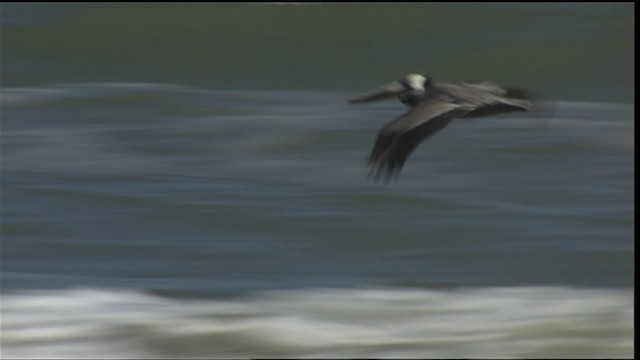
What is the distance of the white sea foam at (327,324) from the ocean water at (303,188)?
0.01 meters

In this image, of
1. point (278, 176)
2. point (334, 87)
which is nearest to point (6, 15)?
point (334, 87)

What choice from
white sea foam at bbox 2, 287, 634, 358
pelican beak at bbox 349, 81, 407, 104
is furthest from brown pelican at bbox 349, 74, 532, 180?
white sea foam at bbox 2, 287, 634, 358

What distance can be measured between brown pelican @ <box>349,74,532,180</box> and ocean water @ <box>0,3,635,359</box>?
1.84ft

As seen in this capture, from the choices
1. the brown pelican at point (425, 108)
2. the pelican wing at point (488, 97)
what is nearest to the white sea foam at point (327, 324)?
the brown pelican at point (425, 108)

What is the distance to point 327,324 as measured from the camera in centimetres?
559

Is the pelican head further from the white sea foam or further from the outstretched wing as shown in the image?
the white sea foam

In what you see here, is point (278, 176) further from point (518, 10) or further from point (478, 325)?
point (518, 10)

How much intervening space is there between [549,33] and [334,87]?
85.1 inches

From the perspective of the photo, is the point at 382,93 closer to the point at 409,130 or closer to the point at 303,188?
the point at 409,130

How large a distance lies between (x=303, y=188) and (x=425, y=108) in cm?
272

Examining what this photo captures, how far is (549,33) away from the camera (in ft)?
42.8

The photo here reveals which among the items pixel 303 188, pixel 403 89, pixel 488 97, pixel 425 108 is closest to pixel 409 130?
pixel 425 108

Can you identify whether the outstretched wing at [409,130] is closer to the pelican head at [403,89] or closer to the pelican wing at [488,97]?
the pelican wing at [488,97]

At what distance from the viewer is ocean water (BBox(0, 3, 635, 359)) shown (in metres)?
5.59
